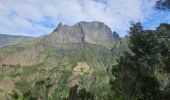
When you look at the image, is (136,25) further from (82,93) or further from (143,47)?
(82,93)

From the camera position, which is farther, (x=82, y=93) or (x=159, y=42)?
(x=82, y=93)

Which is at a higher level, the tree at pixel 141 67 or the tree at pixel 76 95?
the tree at pixel 141 67

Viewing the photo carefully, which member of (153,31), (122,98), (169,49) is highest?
(153,31)

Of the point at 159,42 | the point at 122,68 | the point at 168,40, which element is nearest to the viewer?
the point at 168,40

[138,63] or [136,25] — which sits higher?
[136,25]

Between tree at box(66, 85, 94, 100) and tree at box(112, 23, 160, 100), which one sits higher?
tree at box(112, 23, 160, 100)

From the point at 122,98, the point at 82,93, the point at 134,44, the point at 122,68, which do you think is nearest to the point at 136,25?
the point at 134,44

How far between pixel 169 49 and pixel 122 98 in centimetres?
1771

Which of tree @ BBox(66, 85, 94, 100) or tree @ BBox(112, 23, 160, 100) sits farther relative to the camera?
tree @ BBox(66, 85, 94, 100)

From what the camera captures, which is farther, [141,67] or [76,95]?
[76,95]

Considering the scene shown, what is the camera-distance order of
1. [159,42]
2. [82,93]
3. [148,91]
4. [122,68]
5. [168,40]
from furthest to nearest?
1. [82,93]
2. [122,68]
3. [148,91]
4. [159,42]
5. [168,40]

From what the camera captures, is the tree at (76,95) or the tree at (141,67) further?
the tree at (76,95)

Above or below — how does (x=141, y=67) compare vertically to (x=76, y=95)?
A: above

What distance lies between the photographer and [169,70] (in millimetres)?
71875
